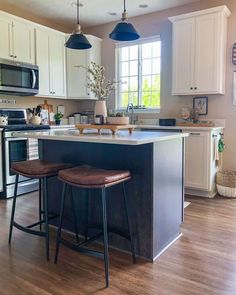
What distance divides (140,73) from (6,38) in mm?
2226

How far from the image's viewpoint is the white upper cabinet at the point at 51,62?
4535 mm

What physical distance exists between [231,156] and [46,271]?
10.2ft

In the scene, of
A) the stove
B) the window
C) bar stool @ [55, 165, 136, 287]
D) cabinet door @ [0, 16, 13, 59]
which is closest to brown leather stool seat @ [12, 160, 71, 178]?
bar stool @ [55, 165, 136, 287]

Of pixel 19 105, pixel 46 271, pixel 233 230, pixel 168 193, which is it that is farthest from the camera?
pixel 19 105

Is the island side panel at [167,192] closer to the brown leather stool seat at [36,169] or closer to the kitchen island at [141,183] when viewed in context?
the kitchen island at [141,183]

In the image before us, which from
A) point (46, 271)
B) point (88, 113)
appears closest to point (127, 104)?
point (88, 113)

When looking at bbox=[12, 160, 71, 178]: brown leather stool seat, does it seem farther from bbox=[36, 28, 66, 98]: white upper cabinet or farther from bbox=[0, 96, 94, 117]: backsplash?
bbox=[36, 28, 66, 98]: white upper cabinet

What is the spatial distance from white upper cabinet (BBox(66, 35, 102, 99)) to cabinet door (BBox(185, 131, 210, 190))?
2.26 metres

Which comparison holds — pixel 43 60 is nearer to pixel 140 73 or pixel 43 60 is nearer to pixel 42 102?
pixel 42 102

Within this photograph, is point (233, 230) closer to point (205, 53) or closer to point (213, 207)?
point (213, 207)

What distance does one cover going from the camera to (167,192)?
229cm

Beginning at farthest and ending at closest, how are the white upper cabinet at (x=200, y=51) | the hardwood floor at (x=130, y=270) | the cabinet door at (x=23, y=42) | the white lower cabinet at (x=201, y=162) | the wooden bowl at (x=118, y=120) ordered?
the cabinet door at (x=23, y=42) < the white upper cabinet at (x=200, y=51) < the white lower cabinet at (x=201, y=162) < the wooden bowl at (x=118, y=120) < the hardwood floor at (x=130, y=270)

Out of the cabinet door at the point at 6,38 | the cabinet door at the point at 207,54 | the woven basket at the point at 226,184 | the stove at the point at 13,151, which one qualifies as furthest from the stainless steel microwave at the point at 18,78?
the woven basket at the point at 226,184

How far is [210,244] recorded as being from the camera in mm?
2377
